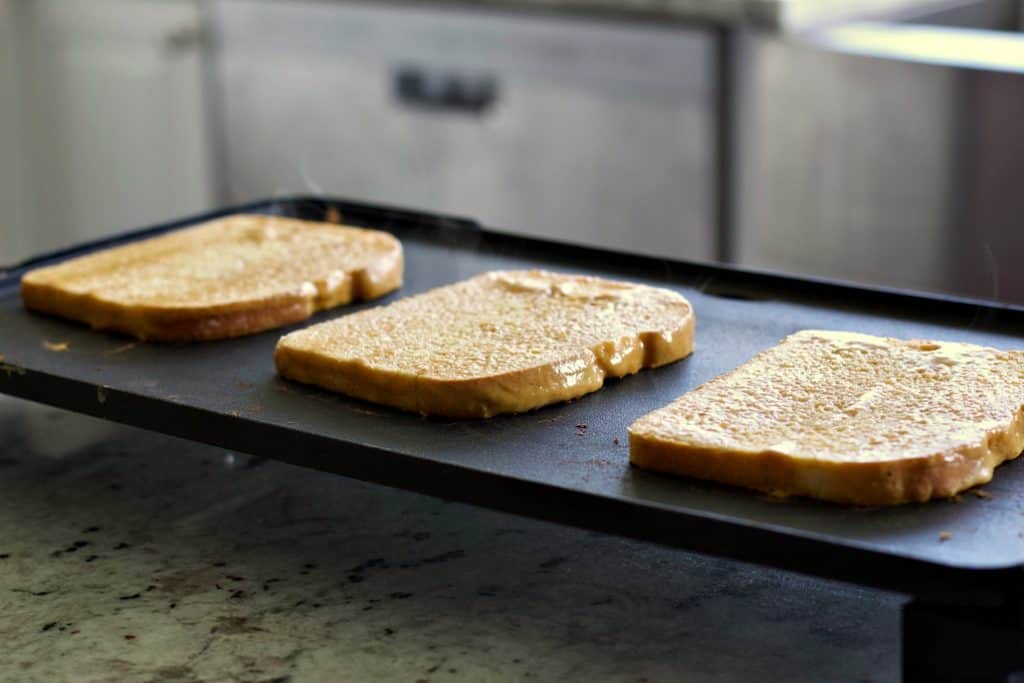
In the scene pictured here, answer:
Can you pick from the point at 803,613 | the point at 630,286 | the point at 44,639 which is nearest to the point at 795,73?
the point at 630,286

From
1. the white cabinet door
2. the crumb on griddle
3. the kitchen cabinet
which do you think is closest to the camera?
the crumb on griddle

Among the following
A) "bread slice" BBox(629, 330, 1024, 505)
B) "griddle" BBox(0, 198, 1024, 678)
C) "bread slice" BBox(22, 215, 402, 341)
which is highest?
"bread slice" BBox(22, 215, 402, 341)

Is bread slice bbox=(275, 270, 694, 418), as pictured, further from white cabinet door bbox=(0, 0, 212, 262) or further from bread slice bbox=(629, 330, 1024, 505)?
white cabinet door bbox=(0, 0, 212, 262)

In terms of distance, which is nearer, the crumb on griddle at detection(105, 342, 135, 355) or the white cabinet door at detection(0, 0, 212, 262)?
the crumb on griddle at detection(105, 342, 135, 355)

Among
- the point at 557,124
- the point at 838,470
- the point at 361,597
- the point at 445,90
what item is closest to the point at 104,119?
the point at 445,90

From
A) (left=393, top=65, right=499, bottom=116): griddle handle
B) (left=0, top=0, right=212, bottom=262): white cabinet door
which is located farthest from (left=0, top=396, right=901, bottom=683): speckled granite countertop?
(left=0, top=0, right=212, bottom=262): white cabinet door

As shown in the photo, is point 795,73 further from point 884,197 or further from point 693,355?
point 693,355

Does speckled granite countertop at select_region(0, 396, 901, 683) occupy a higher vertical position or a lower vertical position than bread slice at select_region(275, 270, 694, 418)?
lower
